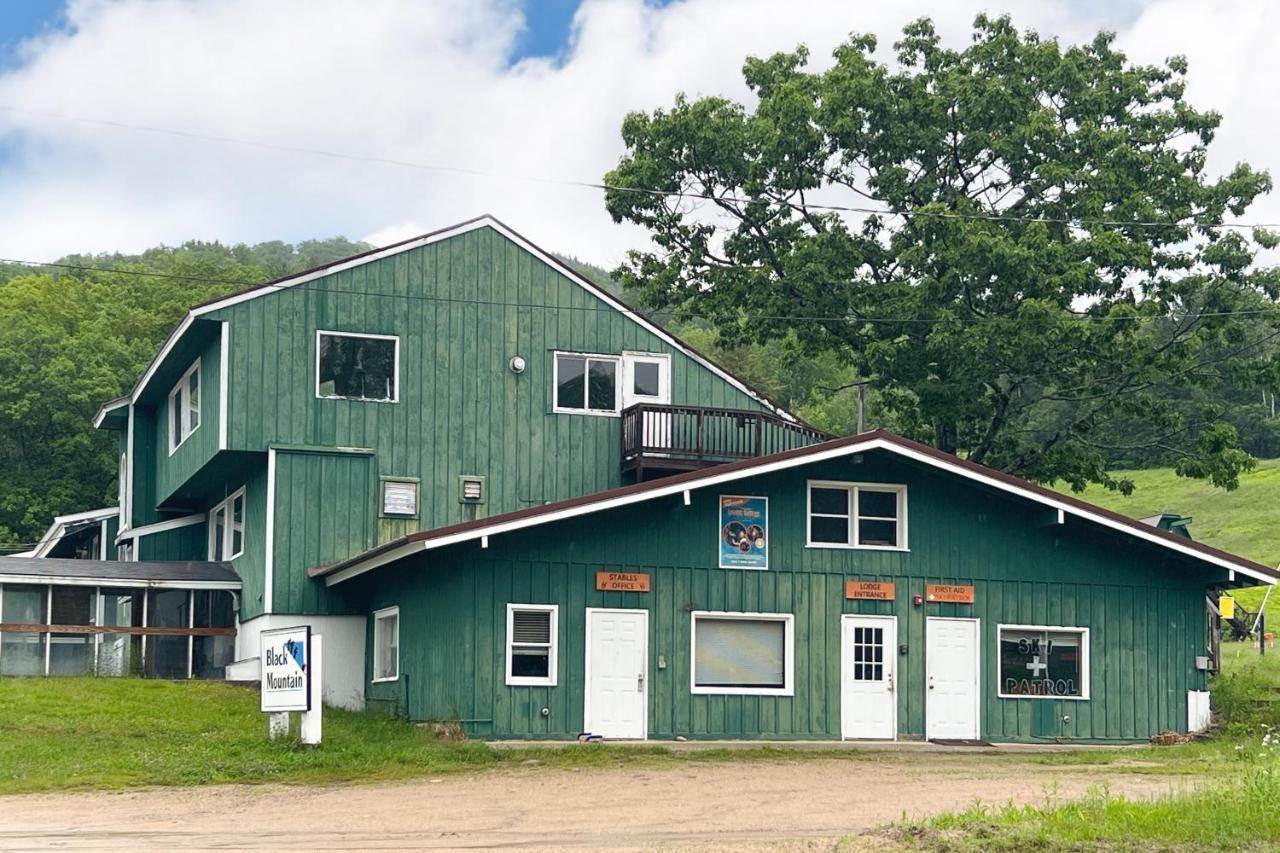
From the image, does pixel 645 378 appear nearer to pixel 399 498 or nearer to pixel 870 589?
pixel 399 498

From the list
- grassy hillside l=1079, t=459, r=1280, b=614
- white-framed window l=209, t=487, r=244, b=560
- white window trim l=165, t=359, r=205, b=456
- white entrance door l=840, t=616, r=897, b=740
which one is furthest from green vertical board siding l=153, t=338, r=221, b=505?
grassy hillside l=1079, t=459, r=1280, b=614

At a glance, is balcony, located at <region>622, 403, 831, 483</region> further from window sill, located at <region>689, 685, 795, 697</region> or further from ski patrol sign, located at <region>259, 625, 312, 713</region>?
ski patrol sign, located at <region>259, 625, 312, 713</region>

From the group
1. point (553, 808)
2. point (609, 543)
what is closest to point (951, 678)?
point (609, 543)

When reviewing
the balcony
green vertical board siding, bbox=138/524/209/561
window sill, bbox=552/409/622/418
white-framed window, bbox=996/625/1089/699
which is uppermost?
window sill, bbox=552/409/622/418

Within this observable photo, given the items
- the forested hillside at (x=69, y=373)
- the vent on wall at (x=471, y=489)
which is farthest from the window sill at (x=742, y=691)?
the forested hillside at (x=69, y=373)

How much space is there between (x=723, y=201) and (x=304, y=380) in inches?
544

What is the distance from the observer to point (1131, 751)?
27.3 meters

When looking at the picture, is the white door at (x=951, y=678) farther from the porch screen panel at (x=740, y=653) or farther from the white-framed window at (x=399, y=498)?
the white-framed window at (x=399, y=498)

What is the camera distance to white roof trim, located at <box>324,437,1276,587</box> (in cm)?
2586

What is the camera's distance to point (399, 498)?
31.8 metres

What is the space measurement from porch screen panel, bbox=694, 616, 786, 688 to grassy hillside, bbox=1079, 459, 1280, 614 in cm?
3375

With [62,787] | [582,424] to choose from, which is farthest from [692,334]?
[62,787]

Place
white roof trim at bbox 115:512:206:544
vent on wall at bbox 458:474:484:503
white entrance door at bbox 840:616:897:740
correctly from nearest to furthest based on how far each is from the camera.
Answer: white entrance door at bbox 840:616:897:740, vent on wall at bbox 458:474:484:503, white roof trim at bbox 115:512:206:544

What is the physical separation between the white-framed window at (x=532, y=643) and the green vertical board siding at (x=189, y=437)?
737cm
